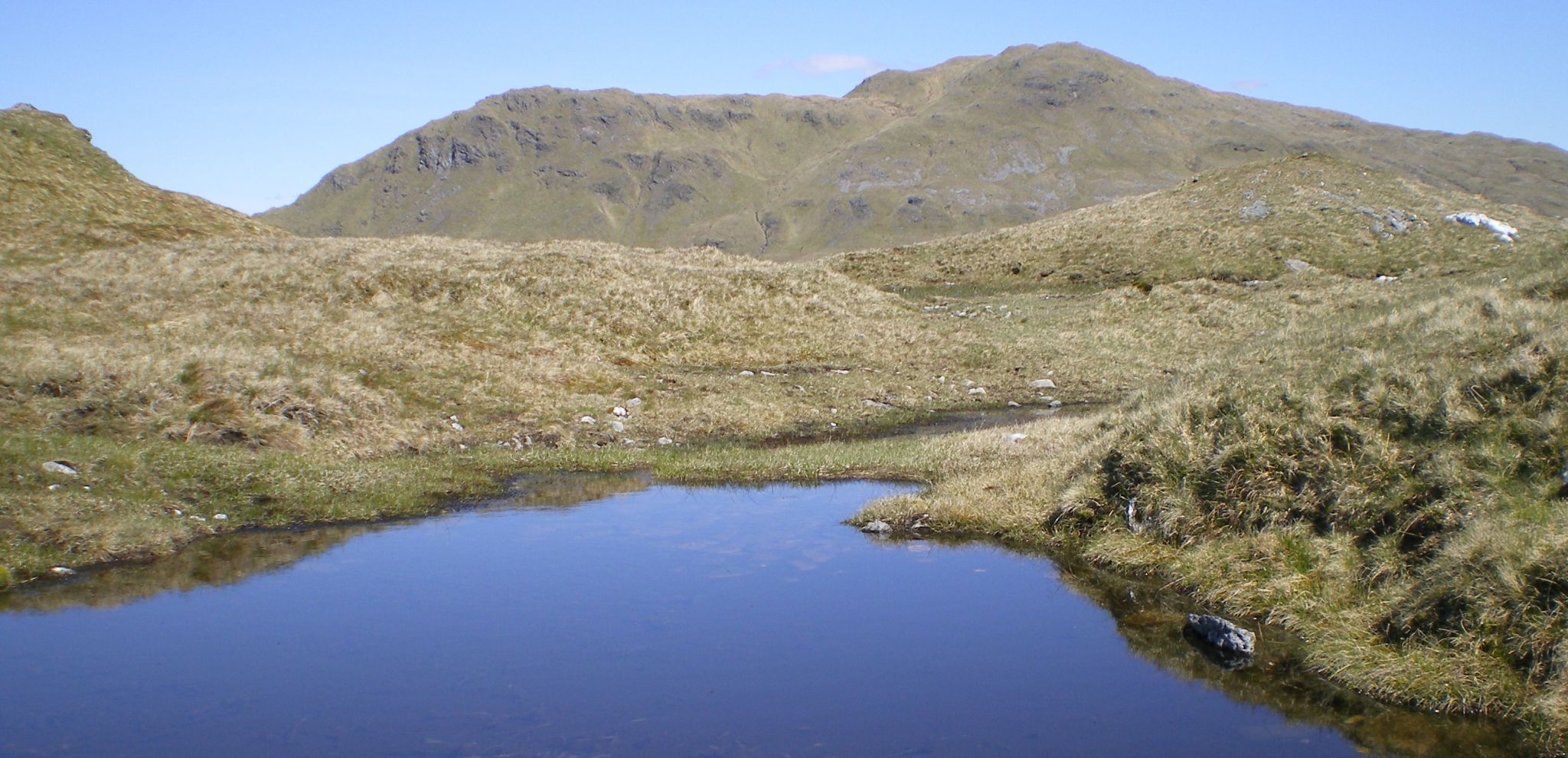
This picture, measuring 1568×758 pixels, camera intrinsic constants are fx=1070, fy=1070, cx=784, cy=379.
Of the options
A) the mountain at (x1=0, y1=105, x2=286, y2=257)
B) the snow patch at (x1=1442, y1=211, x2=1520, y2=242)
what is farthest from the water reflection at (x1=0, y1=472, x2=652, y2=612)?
the snow patch at (x1=1442, y1=211, x2=1520, y2=242)

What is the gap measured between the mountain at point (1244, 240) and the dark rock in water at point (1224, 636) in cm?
4251

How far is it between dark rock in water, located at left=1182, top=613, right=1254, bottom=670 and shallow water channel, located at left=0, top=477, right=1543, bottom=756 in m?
0.24

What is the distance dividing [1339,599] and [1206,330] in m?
33.5

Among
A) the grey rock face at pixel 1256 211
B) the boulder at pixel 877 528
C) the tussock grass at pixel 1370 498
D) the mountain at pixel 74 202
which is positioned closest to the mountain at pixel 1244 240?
the grey rock face at pixel 1256 211

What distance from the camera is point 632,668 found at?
11258 mm

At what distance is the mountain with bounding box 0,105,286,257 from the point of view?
41.0 m

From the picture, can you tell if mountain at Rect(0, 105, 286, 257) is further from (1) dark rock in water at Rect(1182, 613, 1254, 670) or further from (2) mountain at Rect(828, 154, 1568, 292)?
(1) dark rock in water at Rect(1182, 613, 1254, 670)

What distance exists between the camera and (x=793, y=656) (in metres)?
11.6

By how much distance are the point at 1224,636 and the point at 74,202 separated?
49346 millimetres

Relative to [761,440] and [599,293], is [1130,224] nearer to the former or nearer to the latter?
[599,293]

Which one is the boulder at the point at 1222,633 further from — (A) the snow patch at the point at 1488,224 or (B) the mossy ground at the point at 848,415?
(A) the snow patch at the point at 1488,224

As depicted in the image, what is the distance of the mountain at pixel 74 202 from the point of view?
135ft

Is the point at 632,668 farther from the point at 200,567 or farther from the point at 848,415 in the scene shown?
the point at 848,415

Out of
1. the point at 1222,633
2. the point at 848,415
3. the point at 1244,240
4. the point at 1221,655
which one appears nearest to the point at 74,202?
the point at 848,415
